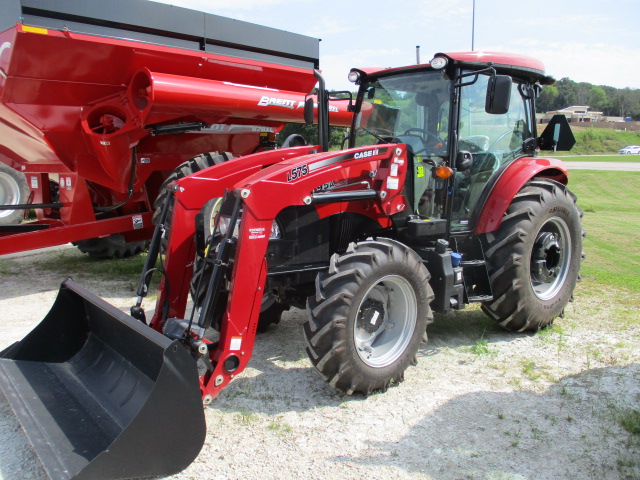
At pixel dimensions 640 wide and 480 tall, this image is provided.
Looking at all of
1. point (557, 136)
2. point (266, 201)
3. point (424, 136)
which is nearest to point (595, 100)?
point (557, 136)

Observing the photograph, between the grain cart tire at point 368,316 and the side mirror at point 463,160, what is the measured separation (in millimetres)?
921

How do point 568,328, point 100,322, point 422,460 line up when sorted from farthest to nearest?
point 568,328 → point 100,322 → point 422,460

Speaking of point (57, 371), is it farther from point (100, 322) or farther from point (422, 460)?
point (422, 460)

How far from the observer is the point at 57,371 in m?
3.62

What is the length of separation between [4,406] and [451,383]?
2877 millimetres

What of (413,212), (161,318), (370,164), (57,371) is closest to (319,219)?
(370,164)

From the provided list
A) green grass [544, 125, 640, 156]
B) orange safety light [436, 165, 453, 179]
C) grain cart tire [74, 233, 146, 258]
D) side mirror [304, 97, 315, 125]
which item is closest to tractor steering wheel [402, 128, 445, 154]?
orange safety light [436, 165, 453, 179]

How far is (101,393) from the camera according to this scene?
10.9ft

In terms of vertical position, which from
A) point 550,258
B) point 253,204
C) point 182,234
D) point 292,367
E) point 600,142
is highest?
point 600,142

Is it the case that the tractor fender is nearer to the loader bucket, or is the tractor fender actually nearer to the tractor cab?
the tractor cab

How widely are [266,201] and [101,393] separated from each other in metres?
1.50

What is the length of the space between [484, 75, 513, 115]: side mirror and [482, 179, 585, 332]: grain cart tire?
1.01 metres

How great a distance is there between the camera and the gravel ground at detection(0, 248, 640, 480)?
9.53ft

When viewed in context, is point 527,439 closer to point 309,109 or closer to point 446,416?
point 446,416
